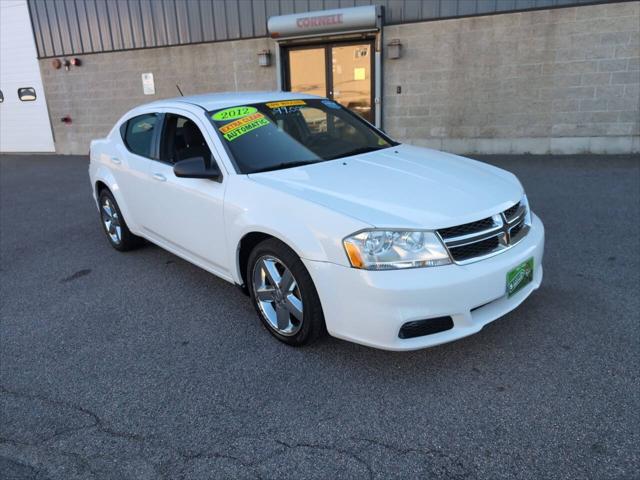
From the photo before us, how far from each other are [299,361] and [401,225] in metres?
1.11

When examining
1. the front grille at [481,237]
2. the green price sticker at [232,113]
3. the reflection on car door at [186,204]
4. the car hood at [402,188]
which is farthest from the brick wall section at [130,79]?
the front grille at [481,237]

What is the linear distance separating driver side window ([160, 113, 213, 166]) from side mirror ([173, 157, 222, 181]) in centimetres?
31

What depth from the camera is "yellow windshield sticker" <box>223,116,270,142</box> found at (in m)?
3.59

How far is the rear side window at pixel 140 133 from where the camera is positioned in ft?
14.5

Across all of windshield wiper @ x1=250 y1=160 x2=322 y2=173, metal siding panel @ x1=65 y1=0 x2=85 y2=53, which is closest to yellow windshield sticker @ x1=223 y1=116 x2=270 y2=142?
windshield wiper @ x1=250 y1=160 x2=322 y2=173

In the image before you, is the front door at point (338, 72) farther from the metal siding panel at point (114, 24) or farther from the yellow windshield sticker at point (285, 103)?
the yellow windshield sticker at point (285, 103)

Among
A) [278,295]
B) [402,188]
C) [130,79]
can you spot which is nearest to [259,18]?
[130,79]

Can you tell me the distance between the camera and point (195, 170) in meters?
3.38

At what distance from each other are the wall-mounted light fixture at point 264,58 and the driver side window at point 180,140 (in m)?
7.29

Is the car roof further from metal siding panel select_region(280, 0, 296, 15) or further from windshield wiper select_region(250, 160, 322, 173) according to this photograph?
metal siding panel select_region(280, 0, 296, 15)

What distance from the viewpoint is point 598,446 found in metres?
2.27

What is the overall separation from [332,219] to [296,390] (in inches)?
39.2

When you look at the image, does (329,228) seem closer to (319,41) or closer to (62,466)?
(62,466)

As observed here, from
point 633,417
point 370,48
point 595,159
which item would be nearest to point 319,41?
point 370,48
